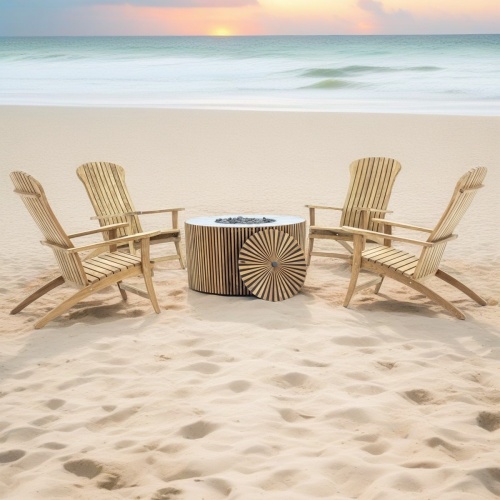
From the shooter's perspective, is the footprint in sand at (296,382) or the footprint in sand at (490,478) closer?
the footprint in sand at (490,478)

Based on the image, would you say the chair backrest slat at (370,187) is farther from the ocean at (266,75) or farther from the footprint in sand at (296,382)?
the ocean at (266,75)

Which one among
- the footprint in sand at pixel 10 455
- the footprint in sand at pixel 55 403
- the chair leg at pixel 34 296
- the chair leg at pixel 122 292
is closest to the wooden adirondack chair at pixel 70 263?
the chair leg at pixel 34 296

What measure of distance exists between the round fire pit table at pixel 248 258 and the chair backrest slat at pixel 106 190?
1.05 metres

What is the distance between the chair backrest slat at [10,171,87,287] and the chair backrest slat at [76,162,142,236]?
4.12 ft

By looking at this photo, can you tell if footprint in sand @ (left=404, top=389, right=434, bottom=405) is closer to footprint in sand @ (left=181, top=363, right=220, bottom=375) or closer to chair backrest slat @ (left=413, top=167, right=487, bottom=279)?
footprint in sand @ (left=181, top=363, right=220, bottom=375)

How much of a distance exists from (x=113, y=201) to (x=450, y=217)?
290cm

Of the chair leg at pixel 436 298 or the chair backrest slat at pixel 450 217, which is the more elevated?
the chair backrest slat at pixel 450 217

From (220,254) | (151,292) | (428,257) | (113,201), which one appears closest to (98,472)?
(151,292)

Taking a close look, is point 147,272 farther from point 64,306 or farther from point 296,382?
point 296,382

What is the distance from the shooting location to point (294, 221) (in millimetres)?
5508

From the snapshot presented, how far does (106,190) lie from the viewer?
20.3ft

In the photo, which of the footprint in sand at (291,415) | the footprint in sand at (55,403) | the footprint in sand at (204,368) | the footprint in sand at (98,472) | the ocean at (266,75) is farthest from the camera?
the ocean at (266,75)

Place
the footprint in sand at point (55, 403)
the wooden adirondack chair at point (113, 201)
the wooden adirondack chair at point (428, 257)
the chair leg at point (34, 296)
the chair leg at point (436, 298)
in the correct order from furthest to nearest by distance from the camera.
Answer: the wooden adirondack chair at point (113, 201)
the chair leg at point (34, 296)
the chair leg at point (436, 298)
the wooden adirondack chair at point (428, 257)
the footprint in sand at point (55, 403)

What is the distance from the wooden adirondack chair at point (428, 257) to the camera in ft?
15.2
